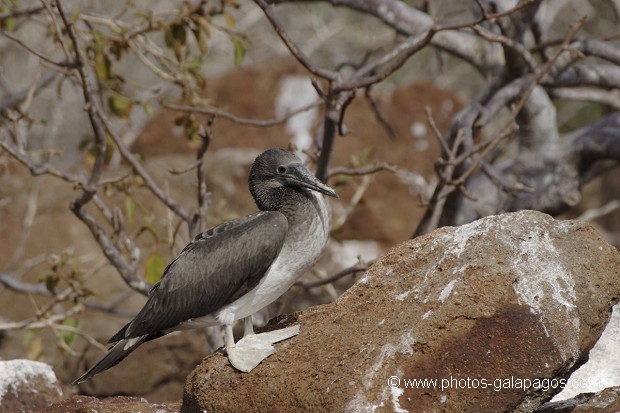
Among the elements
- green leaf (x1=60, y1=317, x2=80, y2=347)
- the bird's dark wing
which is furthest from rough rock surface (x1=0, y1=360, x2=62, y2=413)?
green leaf (x1=60, y1=317, x2=80, y2=347)

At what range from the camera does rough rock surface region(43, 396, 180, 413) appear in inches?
201

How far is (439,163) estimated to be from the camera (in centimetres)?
655

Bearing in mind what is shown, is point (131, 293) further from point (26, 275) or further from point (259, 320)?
point (259, 320)

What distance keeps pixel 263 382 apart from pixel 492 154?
491 cm

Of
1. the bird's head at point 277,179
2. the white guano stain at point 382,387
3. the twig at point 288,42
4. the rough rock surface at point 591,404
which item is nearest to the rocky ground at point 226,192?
the twig at point 288,42

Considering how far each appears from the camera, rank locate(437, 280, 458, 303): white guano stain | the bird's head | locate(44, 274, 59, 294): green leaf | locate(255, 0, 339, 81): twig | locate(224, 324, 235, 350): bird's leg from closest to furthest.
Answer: locate(437, 280, 458, 303): white guano stain → locate(224, 324, 235, 350): bird's leg → the bird's head → locate(255, 0, 339, 81): twig → locate(44, 274, 59, 294): green leaf

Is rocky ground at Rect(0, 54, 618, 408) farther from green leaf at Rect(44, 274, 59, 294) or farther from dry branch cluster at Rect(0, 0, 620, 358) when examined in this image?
green leaf at Rect(44, 274, 59, 294)

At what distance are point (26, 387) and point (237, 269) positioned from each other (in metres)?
1.48

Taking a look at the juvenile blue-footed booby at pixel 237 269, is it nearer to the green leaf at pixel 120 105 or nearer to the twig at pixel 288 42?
the twig at pixel 288 42

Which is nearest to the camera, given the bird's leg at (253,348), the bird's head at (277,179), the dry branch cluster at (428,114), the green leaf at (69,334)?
the bird's leg at (253,348)

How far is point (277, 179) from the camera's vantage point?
5730mm

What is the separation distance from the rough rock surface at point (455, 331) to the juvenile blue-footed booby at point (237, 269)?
2.01ft

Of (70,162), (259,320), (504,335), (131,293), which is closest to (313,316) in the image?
(504,335)

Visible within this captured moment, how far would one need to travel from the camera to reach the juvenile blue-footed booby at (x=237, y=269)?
5305 mm
